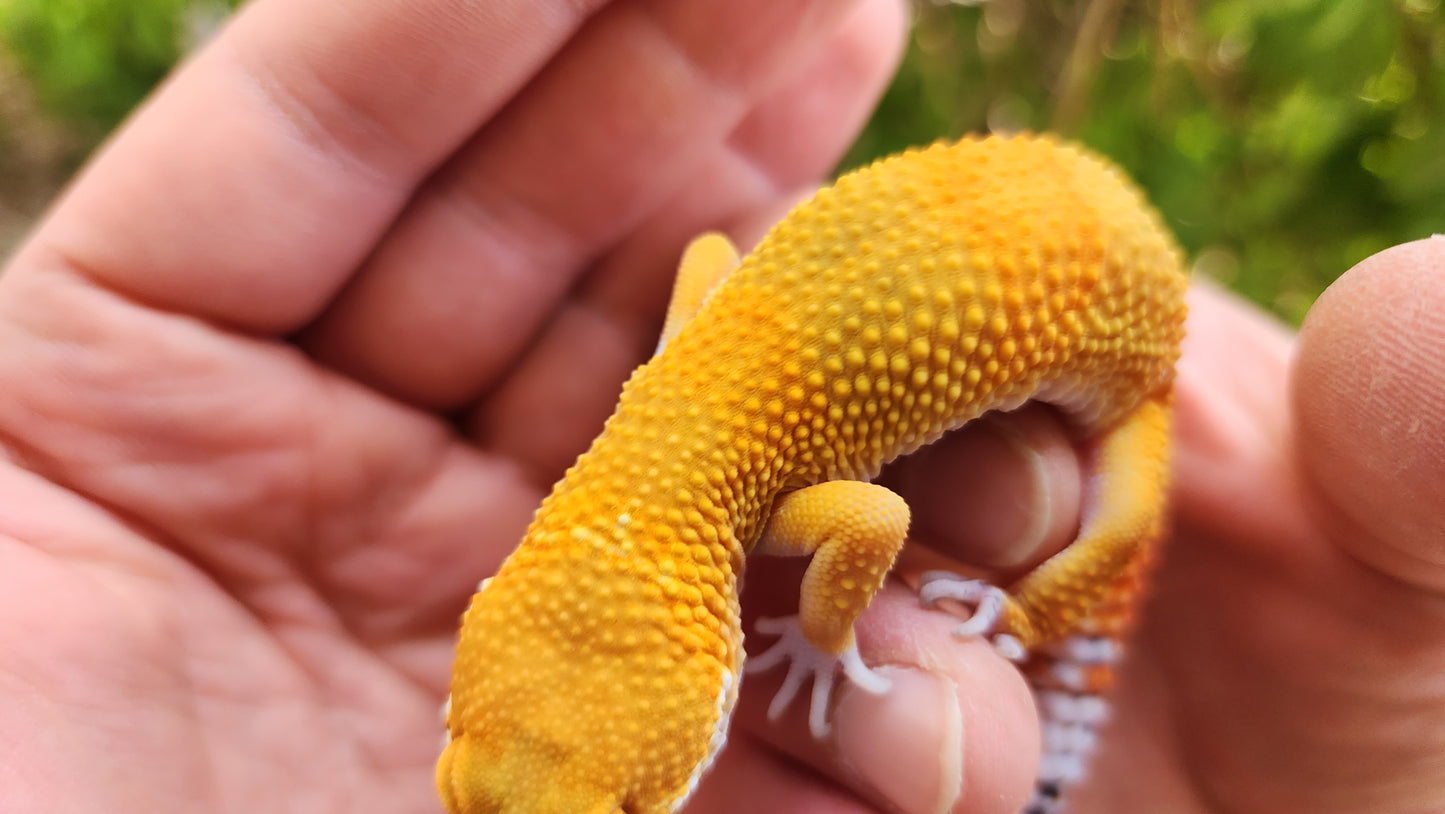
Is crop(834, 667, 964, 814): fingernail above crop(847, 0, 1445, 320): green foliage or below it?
below

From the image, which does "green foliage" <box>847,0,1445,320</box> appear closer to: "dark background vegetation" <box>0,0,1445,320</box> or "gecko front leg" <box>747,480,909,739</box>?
"dark background vegetation" <box>0,0,1445,320</box>

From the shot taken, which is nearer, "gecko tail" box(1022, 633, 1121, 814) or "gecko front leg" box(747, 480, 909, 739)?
"gecko front leg" box(747, 480, 909, 739)

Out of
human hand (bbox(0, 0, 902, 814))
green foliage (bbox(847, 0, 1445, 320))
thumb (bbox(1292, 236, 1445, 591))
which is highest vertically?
green foliage (bbox(847, 0, 1445, 320))

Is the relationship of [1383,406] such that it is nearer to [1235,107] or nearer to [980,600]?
[980,600]

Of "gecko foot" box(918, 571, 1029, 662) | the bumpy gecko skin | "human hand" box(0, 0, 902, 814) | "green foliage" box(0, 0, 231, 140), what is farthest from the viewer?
"green foliage" box(0, 0, 231, 140)

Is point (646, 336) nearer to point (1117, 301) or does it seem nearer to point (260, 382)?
point (260, 382)

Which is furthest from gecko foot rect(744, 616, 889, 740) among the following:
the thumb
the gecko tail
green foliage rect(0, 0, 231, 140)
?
green foliage rect(0, 0, 231, 140)

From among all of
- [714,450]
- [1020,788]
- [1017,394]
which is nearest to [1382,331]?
[1017,394]

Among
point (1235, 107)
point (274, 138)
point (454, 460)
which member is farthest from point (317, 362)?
point (1235, 107)
